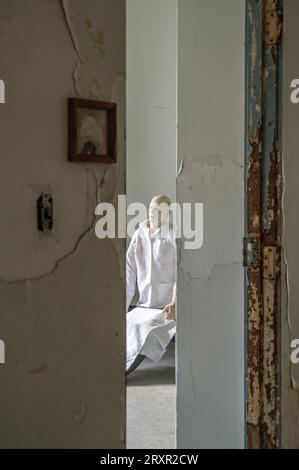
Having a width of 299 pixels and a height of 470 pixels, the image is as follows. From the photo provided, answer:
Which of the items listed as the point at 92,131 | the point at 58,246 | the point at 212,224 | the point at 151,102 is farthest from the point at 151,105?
the point at 58,246

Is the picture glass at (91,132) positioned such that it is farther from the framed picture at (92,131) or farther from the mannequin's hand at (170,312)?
the mannequin's hand at (170,312)

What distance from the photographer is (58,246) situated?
1.43 metres

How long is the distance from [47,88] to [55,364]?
699 millimetres

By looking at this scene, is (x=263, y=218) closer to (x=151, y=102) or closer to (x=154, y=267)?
(x=154, y=267)

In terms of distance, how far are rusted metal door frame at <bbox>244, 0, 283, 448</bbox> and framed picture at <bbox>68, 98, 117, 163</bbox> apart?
0.63 meters

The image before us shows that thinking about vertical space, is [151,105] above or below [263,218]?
above

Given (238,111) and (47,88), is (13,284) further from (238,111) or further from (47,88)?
(238,111)

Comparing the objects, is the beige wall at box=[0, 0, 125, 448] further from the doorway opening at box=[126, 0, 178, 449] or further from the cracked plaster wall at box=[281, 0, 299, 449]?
→ the doorway opening at box=[126, 0, 178, 449]

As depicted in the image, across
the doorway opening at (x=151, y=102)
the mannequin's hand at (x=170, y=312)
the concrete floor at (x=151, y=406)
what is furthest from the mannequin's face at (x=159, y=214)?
the concrete floor at (x=151, y=406)

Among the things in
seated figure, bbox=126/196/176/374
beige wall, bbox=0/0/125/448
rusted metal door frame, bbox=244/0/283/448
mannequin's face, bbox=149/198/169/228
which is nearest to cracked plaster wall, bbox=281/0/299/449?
rusted metal door frame, bbox=244/0/283/448

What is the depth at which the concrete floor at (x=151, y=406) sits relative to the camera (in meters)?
2.73

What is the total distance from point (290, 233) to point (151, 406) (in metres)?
1.67
